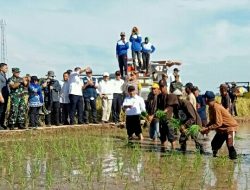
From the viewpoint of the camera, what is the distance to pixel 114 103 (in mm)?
17531

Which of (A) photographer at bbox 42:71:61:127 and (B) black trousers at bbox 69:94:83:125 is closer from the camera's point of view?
(A) photographer at bbox 42:71:61:127

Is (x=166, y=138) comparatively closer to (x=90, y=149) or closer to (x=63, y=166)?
(x=90, y=149)

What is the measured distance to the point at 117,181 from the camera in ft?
26.6

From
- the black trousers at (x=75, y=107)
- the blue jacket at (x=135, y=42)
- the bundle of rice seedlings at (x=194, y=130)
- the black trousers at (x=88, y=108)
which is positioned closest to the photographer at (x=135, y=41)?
the blue jacket at (x=135, y=42)

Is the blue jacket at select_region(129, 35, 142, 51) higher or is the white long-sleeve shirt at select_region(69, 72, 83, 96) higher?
the blue jacket at select_region(129, 35, 142, 51)

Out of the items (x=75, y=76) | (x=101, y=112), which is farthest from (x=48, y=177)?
(x=101, y=112)

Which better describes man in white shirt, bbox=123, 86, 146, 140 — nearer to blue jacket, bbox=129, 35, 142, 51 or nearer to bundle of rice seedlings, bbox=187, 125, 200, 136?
bundle of rice seedlings, bbox=187, 125, 200, 136

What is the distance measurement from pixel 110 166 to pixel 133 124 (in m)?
4.60

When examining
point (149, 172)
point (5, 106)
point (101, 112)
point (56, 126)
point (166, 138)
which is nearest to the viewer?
point (149, 172)

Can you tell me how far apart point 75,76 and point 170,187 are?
912cm

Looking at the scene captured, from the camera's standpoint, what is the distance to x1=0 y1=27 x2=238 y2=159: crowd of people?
11781mm

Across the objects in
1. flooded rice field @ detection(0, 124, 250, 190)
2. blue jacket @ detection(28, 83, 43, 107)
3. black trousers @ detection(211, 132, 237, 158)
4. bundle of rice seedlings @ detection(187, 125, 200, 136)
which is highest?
blue jacket @ detection(28, 83, 43, 107)

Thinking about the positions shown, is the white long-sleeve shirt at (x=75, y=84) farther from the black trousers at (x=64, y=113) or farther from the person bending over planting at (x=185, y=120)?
the person bending over planting at (x=185, y=120)

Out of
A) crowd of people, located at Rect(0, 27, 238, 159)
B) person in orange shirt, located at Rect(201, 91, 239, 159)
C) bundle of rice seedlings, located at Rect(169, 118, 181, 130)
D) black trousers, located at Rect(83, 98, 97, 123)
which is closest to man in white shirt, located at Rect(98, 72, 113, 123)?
crowd of people, located at Rect(0, 27, 238, 159)
